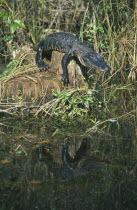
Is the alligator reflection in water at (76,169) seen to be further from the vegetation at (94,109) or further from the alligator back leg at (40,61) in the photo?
the alligator back leg at (40,61)

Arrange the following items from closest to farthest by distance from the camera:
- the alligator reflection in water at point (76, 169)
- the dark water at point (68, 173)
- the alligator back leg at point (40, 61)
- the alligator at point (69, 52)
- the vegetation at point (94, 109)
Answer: the dark water at point (68, 173) → the vegetation at point (94, 109) → the alligator reflection in water at point (76, 169) → the alligator at point (69, 52) → the alligator back leg at point (40, 61)

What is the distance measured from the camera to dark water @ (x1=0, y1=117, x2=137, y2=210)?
9.62 ft

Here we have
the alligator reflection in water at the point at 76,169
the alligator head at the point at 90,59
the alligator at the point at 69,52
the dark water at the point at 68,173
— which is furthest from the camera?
the alligator at the point at 69,52

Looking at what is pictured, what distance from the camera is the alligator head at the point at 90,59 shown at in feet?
17.5

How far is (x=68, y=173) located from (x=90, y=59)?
2403 millimetres

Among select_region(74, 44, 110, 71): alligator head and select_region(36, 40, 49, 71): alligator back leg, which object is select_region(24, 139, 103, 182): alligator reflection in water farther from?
select_region(36, 40, 49, 71): alligator back leg

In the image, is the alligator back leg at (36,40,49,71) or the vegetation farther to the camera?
the alligator back leg at (36,40,49,71)

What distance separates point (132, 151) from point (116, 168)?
1.65 ft

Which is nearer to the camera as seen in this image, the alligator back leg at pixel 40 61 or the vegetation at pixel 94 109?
the vegetation at pixel 94 109

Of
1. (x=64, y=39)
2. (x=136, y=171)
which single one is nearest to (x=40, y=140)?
(x=136, y=171)

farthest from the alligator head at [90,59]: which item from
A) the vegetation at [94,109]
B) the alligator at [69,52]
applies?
the vegetation at [94,109]

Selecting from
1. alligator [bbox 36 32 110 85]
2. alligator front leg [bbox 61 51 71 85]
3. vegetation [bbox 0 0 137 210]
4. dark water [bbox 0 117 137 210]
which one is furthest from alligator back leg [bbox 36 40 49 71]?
dark water [bbox 0 117 137 210]

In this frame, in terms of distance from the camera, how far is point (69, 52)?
→ 571 cm

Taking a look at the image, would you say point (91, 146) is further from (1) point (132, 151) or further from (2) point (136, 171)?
(2) point (136, 171)
